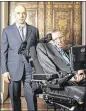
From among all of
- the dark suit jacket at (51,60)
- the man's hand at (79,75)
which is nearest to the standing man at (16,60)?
the dark suit jacket at (51,60)

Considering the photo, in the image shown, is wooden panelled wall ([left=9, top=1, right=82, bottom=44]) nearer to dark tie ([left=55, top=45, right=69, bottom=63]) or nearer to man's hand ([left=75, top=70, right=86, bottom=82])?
dark tie ([left=55, top=45, right=69, bottom=63])

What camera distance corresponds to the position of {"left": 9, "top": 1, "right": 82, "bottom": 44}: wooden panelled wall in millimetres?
5047

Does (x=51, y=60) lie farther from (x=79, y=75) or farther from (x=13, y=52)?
(x=13, y=52)

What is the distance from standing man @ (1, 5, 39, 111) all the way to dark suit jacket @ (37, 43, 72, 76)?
0.17 metres

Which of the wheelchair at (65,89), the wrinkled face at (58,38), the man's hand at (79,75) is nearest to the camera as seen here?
the wheelchair at (65,89)

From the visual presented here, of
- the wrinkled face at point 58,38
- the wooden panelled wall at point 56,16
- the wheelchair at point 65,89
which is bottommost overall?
the wheelchair at point 65,89

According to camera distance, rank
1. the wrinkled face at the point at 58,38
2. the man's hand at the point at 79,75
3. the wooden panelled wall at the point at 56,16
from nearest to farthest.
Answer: the man's hand at the point at 79,75
the wrinkled face at the point at 58,38
the wooden panelled wall at the point at 56,16

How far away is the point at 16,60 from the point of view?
3.02 metres

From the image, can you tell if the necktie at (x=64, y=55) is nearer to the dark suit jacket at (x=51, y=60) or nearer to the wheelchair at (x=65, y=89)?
the dark suit jacket at (x=51, y=60)

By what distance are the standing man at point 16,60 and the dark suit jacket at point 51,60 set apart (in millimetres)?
167

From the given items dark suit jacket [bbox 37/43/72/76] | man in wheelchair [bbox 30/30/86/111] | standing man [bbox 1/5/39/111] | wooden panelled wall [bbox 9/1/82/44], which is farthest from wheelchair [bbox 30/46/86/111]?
wooden panelled wall [bbox 9/1/82/44]

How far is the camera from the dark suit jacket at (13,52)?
3008 mm

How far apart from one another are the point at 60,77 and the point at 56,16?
8.84 ft

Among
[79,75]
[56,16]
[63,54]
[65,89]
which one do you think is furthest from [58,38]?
[56,16]
